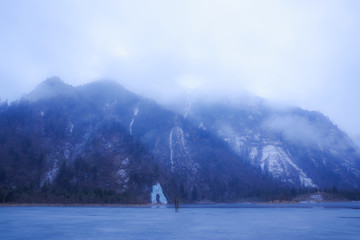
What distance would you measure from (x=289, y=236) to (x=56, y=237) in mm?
34032

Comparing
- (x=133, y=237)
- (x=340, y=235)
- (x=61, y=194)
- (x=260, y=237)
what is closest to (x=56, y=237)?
(x=133, y=237)

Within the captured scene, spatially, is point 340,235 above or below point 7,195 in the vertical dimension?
below

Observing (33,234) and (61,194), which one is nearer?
(33,234)

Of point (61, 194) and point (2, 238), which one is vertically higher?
point (61, 194)

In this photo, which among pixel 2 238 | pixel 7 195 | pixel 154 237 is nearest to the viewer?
pixel 2 238

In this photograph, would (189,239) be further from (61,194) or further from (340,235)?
(61,194)

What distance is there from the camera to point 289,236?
4944 centimetres

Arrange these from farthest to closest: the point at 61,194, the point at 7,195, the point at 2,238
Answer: the point at 61,194
the point at 7,195
the point at 2,238

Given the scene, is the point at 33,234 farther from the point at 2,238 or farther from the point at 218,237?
the point at 218,237

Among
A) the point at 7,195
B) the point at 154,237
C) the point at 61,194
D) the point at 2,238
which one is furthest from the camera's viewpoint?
the point at 61,194

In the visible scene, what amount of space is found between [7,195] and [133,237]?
5922 inches

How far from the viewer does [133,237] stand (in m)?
47.6

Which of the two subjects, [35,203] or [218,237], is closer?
[218,237]

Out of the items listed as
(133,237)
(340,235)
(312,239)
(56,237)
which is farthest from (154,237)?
(340,235)
